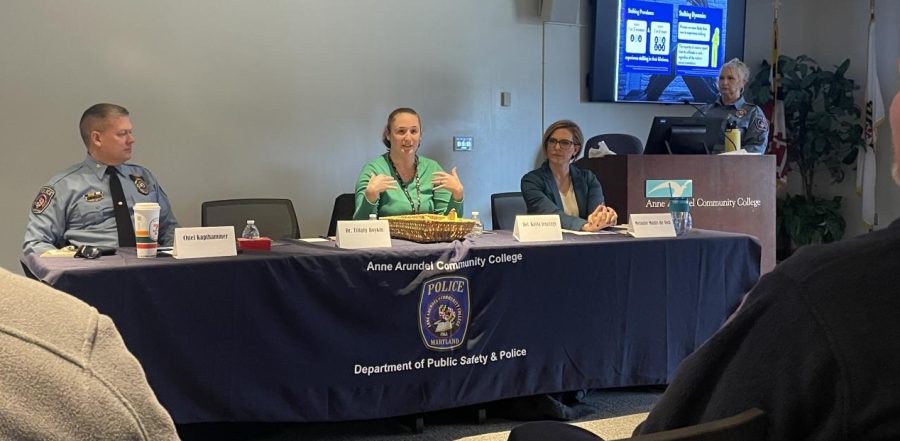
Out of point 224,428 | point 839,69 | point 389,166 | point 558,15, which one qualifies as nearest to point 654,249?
point 389,166

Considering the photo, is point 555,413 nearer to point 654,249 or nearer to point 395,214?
point 654,249

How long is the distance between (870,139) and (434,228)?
5.03 meters

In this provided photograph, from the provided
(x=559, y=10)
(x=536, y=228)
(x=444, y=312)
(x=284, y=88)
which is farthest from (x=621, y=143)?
(x=444, y=312)

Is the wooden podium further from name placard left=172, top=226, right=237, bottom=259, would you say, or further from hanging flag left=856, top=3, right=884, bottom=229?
hanging flag left=856, top=3, right=884, bottom=229

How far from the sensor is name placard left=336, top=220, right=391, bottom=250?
257cm

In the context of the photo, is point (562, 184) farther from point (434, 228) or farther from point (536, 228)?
point (434, 228)

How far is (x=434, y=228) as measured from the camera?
268cm

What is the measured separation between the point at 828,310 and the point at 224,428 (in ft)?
7.27

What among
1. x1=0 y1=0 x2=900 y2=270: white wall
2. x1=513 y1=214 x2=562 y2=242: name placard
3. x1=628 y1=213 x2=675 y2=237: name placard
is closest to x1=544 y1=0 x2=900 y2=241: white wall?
x1=0 y1=0 x2=900 y2=270: white wall

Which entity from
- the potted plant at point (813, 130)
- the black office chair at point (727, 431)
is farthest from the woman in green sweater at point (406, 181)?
the potted plant at point (813, 130)

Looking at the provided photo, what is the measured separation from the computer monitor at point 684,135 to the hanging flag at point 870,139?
9.55 feet

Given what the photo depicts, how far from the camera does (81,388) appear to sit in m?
A: 0.38

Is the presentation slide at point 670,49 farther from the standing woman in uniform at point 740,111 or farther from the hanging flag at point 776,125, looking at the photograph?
the standing woman in uniform at point 740,111

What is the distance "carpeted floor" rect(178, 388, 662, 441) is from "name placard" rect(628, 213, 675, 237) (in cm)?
73
